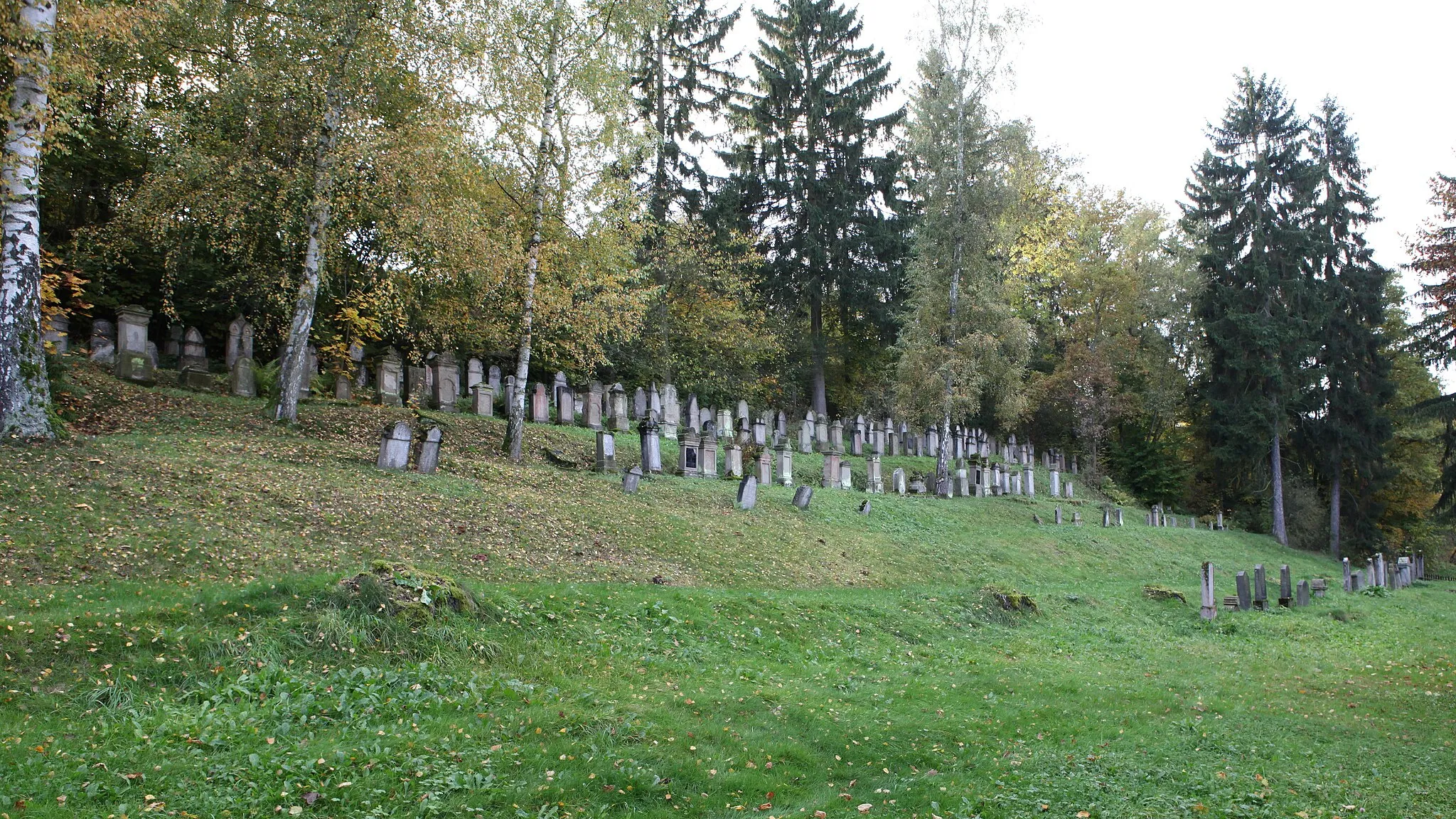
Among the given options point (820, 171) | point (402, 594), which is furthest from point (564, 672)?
point (820, 171)

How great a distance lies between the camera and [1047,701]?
7.66 m

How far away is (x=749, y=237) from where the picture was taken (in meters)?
30.4

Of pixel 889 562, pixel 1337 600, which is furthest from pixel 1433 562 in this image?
pixel 889 562

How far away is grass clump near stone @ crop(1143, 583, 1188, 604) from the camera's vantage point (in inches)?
594

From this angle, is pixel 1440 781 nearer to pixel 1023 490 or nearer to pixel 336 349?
pixel 336 349

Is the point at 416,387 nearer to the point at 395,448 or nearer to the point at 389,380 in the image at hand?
the point at 389,380

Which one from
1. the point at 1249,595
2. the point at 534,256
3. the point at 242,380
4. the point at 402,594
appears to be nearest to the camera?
the point at 402,594

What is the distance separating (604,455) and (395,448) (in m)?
4.35

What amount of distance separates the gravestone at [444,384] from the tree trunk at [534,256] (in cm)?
314

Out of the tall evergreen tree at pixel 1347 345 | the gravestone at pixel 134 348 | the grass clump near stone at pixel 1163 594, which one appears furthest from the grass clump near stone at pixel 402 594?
the tall evergreen tree at pixel 1347 345

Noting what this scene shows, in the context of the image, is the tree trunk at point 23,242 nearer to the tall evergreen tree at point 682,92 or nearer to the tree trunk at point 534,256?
Answer: the tree trunk at point 534,256

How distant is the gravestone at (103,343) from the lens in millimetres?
14781

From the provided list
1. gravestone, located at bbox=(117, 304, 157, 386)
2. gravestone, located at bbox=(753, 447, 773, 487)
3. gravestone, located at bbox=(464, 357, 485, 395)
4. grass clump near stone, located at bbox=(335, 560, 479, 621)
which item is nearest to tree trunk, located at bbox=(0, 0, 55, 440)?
grass clump near stone, located at bbox=(335, 560, 479, 621)

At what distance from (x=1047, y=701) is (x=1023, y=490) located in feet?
66.3
